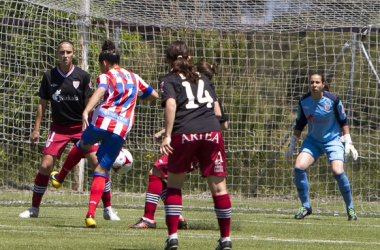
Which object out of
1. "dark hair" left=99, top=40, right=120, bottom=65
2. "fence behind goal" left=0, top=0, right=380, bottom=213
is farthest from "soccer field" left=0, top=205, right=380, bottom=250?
"fence behind goal" left=0, top=0, right=380, bottom=213

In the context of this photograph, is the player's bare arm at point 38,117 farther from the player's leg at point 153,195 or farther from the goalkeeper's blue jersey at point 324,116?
the goalkeeper's blue jersey at point 324,116

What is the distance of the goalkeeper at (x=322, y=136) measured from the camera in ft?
27.5

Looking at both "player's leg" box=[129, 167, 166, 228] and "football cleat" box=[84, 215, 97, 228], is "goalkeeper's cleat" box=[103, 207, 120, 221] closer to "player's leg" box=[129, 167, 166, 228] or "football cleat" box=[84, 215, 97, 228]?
"player's leg" box=[129, 167, 166, 228]

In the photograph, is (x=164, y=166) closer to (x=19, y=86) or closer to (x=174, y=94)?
(x=174, y=94)

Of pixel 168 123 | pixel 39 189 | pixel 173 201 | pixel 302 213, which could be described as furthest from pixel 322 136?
pixel 168 123

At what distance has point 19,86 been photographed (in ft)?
35.8

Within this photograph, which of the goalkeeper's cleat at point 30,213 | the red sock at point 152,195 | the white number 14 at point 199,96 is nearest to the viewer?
the white number 14 at point 199,96

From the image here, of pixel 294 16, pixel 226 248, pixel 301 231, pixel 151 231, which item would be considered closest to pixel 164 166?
pixel 151 231

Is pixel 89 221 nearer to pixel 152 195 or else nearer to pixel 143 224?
pixel 143 224

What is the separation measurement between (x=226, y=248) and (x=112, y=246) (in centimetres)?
93

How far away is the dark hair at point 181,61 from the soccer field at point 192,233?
4.43ft

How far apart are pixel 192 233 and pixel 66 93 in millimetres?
2407

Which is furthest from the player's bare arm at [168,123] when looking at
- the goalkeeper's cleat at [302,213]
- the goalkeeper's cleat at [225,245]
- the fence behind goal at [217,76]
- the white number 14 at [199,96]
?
the fence behind goal at [217,76]

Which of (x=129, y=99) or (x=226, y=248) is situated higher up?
(x=129, y=99)
